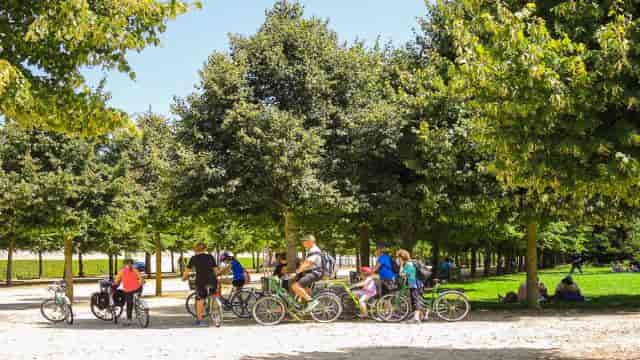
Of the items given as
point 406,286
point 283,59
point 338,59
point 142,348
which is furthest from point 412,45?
point 142,348

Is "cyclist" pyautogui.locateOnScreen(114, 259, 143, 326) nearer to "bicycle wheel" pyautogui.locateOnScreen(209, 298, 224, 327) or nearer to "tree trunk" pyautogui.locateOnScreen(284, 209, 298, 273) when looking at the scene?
"bicycle wheel" pyautogui.locateOnScreen(209, 298, 224, 327)

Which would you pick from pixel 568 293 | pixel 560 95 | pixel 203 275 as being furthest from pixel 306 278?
pixel 568 293

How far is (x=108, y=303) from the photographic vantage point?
67.7 feet

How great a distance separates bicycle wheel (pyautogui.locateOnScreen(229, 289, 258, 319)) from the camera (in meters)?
20.8

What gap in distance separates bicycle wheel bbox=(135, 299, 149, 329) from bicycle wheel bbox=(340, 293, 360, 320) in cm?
510

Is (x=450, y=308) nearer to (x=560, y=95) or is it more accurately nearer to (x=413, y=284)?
(x=413, y=284)

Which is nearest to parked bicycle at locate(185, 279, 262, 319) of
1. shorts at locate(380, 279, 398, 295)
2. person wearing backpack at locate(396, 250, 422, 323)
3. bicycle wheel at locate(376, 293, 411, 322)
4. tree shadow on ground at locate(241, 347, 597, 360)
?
shorts at locate(380, 279, 398, 295)

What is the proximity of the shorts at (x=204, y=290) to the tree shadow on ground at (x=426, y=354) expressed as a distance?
5.98 m

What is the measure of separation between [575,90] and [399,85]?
15306 mm

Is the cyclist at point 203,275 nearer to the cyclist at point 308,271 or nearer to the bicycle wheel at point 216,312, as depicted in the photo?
the bicycle wheel at point 216,312

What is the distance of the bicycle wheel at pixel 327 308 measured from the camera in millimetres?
17953

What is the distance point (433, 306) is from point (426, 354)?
6426 mm

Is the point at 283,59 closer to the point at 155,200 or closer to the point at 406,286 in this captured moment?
the point at 406,286

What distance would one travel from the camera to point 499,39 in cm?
866
